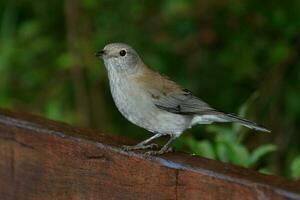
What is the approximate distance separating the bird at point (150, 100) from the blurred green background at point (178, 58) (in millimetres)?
1895

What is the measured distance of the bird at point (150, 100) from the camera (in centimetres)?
434

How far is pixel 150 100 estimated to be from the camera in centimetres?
440

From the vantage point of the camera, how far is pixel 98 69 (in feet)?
22.3

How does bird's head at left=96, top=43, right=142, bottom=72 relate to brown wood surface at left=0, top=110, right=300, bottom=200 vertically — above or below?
above

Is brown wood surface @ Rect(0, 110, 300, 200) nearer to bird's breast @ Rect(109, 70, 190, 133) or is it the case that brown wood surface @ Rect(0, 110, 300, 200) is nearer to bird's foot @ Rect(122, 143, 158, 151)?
bird's foot @ Rect(122, 143, 158, 151)

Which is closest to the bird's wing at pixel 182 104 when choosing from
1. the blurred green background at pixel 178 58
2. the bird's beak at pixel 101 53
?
the bird's beak at pixel 101 53

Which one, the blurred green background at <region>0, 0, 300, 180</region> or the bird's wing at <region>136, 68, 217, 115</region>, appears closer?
the bird's wing at <region>136, 68, 217, 115</region>

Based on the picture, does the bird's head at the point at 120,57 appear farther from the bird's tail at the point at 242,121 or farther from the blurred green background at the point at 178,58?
the blurred green background at the point at 178,58

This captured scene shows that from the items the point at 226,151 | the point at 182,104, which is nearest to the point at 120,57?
the point at 182,104

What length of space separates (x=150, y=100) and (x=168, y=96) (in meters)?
0.11

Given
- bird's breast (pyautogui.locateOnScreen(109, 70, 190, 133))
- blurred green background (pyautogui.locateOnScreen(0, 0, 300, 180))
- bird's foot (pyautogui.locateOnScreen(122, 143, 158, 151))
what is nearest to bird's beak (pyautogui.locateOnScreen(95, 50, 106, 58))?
bird's breast (pyautogui.locateOnScreen(109, 70, 190, 133))

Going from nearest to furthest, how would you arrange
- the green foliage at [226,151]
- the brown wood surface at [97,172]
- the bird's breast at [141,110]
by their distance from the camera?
the brown wood surface at [97,172]
the green foliage at [226,151]
the bird's breast at [141,110]

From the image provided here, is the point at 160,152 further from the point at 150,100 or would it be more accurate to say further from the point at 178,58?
the point at 178,58

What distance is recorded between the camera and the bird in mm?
4340
